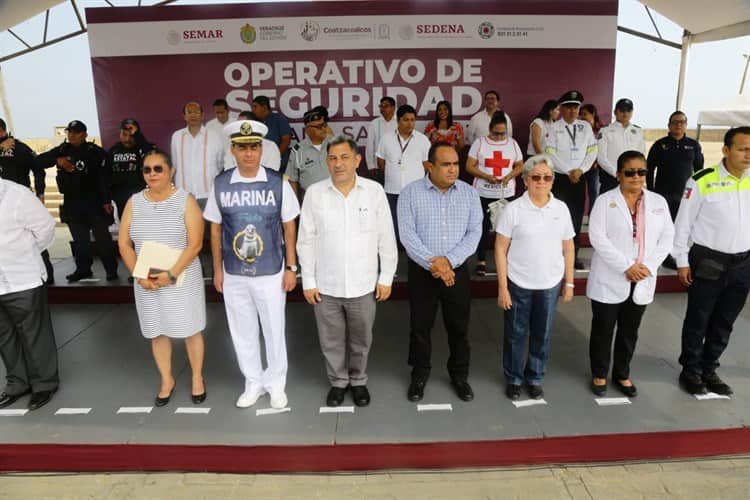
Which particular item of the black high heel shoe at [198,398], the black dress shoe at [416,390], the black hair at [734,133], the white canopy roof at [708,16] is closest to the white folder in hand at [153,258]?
the black high heel shoe at [198,398]

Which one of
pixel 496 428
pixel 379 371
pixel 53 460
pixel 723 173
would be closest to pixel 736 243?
pixel 723 173

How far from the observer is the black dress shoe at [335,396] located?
282cm

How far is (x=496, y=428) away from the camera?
258 centimetres

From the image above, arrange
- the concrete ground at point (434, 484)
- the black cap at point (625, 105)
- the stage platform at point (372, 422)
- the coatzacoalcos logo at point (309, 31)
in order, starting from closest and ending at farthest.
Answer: the concrete ground at point (434, 484) → the stage platform at point (372, 422) → the black cap at point (625, 105) → the coatzacoalcos logo at point (309, 31)

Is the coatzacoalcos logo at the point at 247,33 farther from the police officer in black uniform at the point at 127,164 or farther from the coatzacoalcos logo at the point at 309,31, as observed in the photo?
the police officer in black uniform at the point at 127,164

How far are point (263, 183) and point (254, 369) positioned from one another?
1048mm

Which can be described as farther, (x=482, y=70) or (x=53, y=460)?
(x=482, y=70)

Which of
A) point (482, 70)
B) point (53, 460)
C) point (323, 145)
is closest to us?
point (53, 460)

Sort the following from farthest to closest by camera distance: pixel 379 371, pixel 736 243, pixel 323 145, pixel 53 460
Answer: pixel 323 145
pixel 379 371
pixel 736 243
pixel 53 460

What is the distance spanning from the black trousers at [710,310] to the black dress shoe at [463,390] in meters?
1.27

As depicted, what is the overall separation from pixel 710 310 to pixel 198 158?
146 inches

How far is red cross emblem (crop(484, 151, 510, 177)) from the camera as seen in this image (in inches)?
165

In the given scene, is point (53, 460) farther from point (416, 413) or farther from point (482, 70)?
point (482, 70)

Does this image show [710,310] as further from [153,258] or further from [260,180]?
[153,258]
